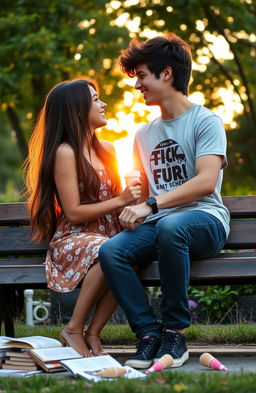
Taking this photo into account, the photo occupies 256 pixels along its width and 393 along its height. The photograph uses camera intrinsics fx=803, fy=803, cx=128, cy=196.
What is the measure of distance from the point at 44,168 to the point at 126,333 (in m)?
1.51

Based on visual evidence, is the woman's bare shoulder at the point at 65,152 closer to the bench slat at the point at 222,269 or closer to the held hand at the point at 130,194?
the held hand at the point at 130,194

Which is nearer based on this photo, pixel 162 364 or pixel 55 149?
pixel 162 364

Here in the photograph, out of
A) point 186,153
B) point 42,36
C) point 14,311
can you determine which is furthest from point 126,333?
point 42,36

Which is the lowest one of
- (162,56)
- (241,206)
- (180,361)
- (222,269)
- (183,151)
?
(180,361)

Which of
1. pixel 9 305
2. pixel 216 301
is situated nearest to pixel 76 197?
pixel 9 305

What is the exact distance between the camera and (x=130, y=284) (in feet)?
13.9

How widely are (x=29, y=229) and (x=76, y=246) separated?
0.81 m

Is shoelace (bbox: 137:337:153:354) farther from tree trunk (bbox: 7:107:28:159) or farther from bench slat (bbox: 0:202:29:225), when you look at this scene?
tree trunk (bbox: 7:107:28:159)

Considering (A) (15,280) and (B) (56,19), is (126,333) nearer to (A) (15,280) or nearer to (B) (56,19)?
(A) (15,280)

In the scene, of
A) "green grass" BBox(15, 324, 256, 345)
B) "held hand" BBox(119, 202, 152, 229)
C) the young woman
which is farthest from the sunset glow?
"held hand" BBox(119, 202, 152, 229)

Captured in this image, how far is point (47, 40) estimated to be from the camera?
12.5 metres

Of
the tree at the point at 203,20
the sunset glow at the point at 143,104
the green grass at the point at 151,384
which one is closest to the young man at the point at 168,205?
the green grass at the point at 151,384

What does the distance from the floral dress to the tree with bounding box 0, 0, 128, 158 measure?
8.06 metres

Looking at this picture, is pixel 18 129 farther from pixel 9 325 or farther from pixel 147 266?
pixel 147 266
